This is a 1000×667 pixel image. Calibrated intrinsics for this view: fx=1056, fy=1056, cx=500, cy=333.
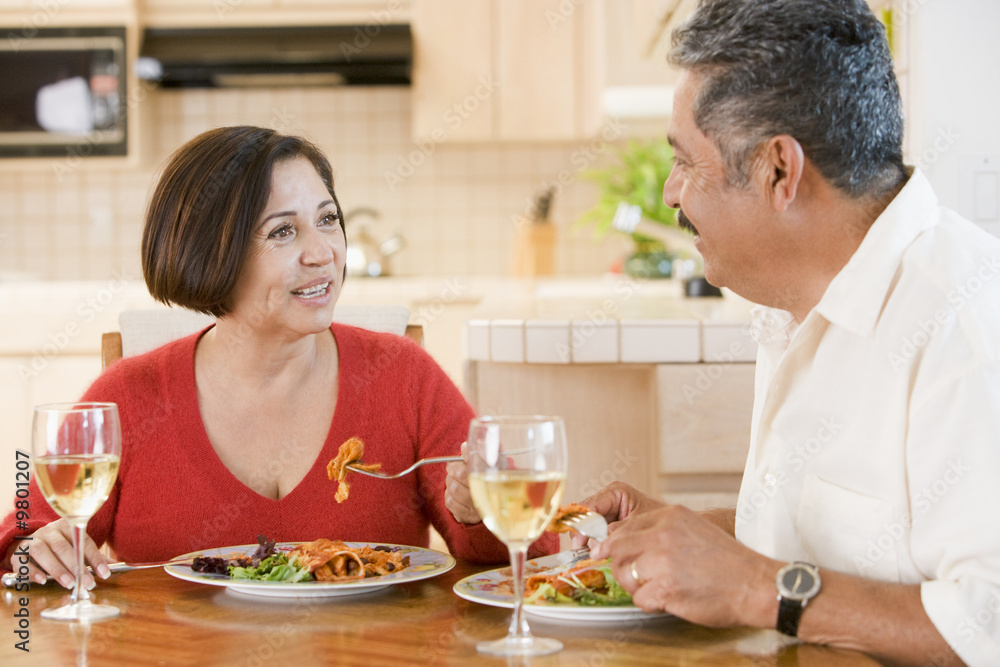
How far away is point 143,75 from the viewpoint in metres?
4.48

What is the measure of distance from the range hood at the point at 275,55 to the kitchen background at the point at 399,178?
0.13 m

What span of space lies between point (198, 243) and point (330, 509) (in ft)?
1.42

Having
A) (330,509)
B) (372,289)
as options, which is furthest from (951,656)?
(372,289)

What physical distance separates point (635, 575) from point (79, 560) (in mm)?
507

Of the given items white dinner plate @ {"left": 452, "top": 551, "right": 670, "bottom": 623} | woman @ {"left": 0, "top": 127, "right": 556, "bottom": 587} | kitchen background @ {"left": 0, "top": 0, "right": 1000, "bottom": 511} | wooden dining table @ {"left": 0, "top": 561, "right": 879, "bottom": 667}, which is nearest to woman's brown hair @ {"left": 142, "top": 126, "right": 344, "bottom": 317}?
woman @ {"left": 0, "top": 127, "right": 556, "bottom": 587}

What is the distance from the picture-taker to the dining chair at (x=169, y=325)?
1.72 meters

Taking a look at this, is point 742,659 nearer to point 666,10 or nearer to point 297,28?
point 666,10

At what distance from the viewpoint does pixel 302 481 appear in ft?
4.62

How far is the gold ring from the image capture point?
0.91 m

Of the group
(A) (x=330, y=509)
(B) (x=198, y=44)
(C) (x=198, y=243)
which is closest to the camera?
(A) (x=330, y=509)
